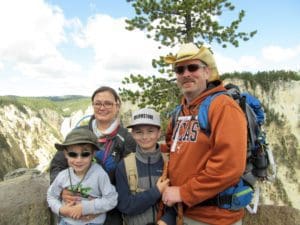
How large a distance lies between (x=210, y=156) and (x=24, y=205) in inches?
111

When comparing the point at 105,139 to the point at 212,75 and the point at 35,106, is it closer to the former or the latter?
the point at 212,75

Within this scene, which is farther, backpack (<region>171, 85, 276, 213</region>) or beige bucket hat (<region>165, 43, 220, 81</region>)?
beige bucket hat (<region>165, 43, 220, 81</region>)

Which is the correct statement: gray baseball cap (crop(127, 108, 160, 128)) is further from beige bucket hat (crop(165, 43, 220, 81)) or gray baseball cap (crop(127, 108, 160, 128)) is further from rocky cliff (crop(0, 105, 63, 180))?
rocky cliff (crop(0, 105, 63, 180))

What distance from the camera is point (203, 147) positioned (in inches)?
117

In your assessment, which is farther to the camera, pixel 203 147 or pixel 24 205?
pixel 24 205

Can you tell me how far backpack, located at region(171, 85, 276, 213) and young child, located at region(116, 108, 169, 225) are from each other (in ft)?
1.93

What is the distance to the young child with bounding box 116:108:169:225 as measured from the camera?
3428 millimetres

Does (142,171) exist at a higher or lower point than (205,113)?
lower

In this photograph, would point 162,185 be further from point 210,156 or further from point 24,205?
point 24,205

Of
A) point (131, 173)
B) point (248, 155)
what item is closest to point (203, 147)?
point (248, 155)

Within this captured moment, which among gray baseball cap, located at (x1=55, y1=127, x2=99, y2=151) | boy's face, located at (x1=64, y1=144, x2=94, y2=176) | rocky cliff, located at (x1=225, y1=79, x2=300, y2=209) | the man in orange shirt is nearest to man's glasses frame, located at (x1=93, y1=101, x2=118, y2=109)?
gray baseball cap, located at (x1=55, y1=127, x2=99, y2=151)

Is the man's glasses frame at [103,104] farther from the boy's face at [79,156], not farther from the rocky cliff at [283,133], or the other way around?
the rocky cliff at [283,133]

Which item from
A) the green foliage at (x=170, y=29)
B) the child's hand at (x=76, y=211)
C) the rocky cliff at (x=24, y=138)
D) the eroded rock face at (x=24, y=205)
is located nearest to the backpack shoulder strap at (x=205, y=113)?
the child's hand at (x=76, y=211)

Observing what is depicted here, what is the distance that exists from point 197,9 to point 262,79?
14675 millimetres
